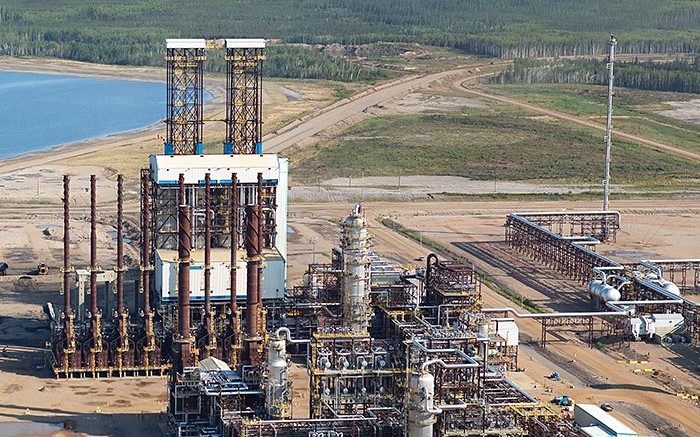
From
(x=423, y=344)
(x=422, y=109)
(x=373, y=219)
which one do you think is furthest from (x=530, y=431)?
(x=422, y=109)

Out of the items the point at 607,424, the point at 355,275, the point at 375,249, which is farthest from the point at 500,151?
the point at 607,424

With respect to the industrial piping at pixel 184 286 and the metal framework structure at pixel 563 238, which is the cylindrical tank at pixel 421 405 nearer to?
the industrial piping at pixel 184 286

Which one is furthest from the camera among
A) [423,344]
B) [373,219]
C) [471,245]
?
[373,219]

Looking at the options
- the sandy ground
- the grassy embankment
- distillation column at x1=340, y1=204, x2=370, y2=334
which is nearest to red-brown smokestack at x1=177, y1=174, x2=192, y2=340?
the sandy ground

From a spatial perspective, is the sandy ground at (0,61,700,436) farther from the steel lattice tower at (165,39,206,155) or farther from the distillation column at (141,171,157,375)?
the steel lattice tower at (165,39,206,155)

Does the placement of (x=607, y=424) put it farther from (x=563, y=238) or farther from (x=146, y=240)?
(x=563, y=238)

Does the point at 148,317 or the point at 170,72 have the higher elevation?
the point at 170,72

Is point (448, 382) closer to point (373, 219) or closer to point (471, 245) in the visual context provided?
point (471, 245)

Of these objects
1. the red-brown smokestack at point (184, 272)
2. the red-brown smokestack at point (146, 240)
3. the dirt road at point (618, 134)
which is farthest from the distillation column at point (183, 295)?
the dirt road at point (618, 134)
